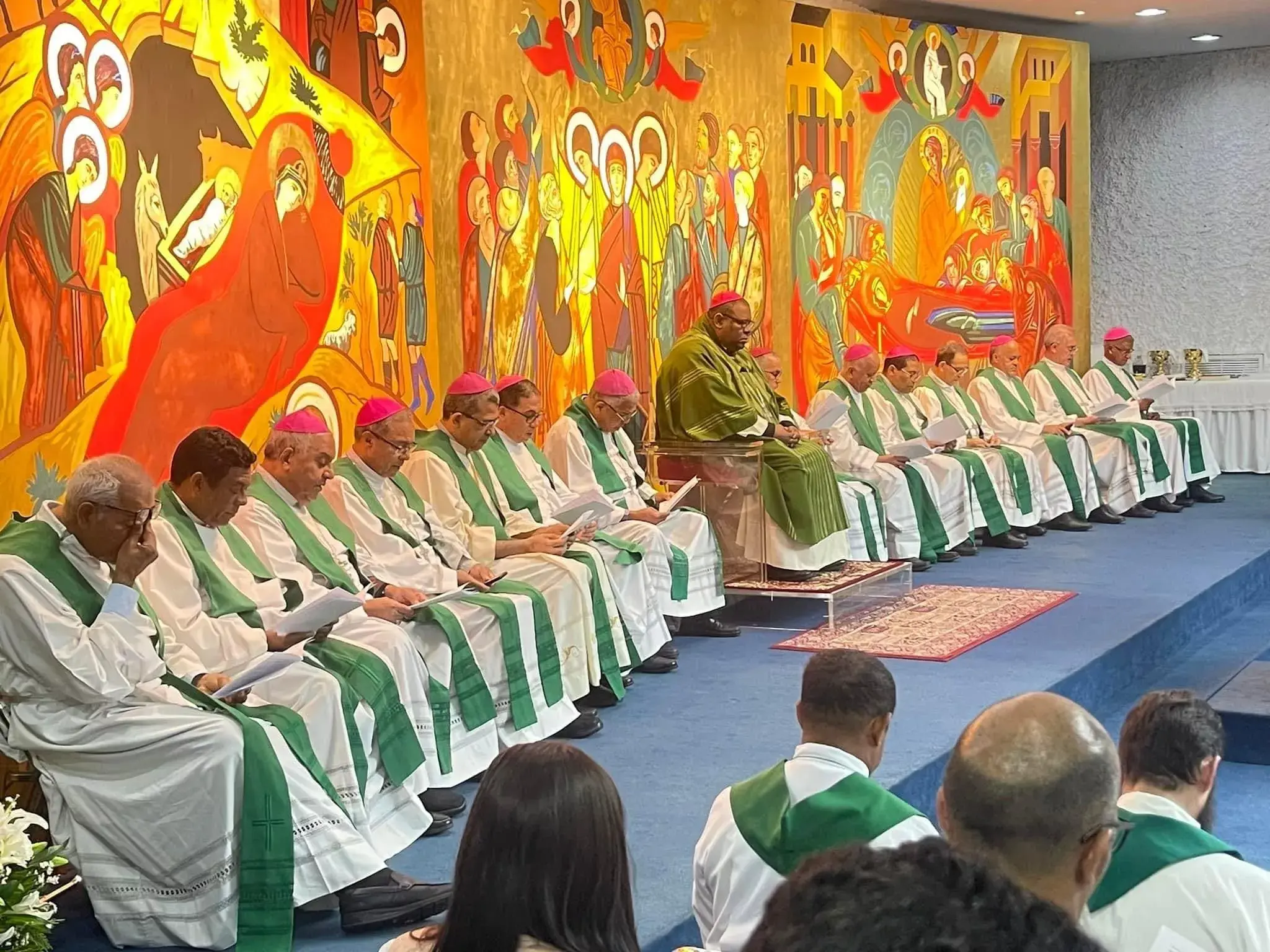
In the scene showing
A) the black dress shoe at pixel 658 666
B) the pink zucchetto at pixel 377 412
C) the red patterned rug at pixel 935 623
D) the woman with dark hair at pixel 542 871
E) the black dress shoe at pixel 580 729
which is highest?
the pink zucchetto at pixel 377 412

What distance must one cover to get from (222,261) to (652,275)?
3869 millimetres

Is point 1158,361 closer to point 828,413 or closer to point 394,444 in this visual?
point 828,413

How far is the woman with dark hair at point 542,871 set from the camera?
6.86ft

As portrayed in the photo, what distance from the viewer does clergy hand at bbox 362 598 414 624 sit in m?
5.49

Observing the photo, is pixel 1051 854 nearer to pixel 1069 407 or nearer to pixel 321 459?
pixel 321 459

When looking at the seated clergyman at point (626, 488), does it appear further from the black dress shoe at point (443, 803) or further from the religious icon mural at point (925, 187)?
the religious icon mural at point (925, 187)

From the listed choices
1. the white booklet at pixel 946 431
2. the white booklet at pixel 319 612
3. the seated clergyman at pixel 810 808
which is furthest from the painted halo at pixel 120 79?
the white booklet at pixel 946 431

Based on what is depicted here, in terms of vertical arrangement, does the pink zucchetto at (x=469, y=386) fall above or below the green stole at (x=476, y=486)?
above

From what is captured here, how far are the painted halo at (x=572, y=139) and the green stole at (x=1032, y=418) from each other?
12.6 feet

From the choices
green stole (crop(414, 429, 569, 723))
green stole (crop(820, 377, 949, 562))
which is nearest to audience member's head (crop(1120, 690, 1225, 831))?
green stole (crop(414, 429, 569, 723))

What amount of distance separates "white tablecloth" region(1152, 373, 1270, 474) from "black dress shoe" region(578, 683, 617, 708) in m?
8.98

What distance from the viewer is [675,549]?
773 cm

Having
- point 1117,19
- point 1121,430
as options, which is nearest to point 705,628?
point 1121,430

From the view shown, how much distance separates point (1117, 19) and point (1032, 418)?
4134 mm
